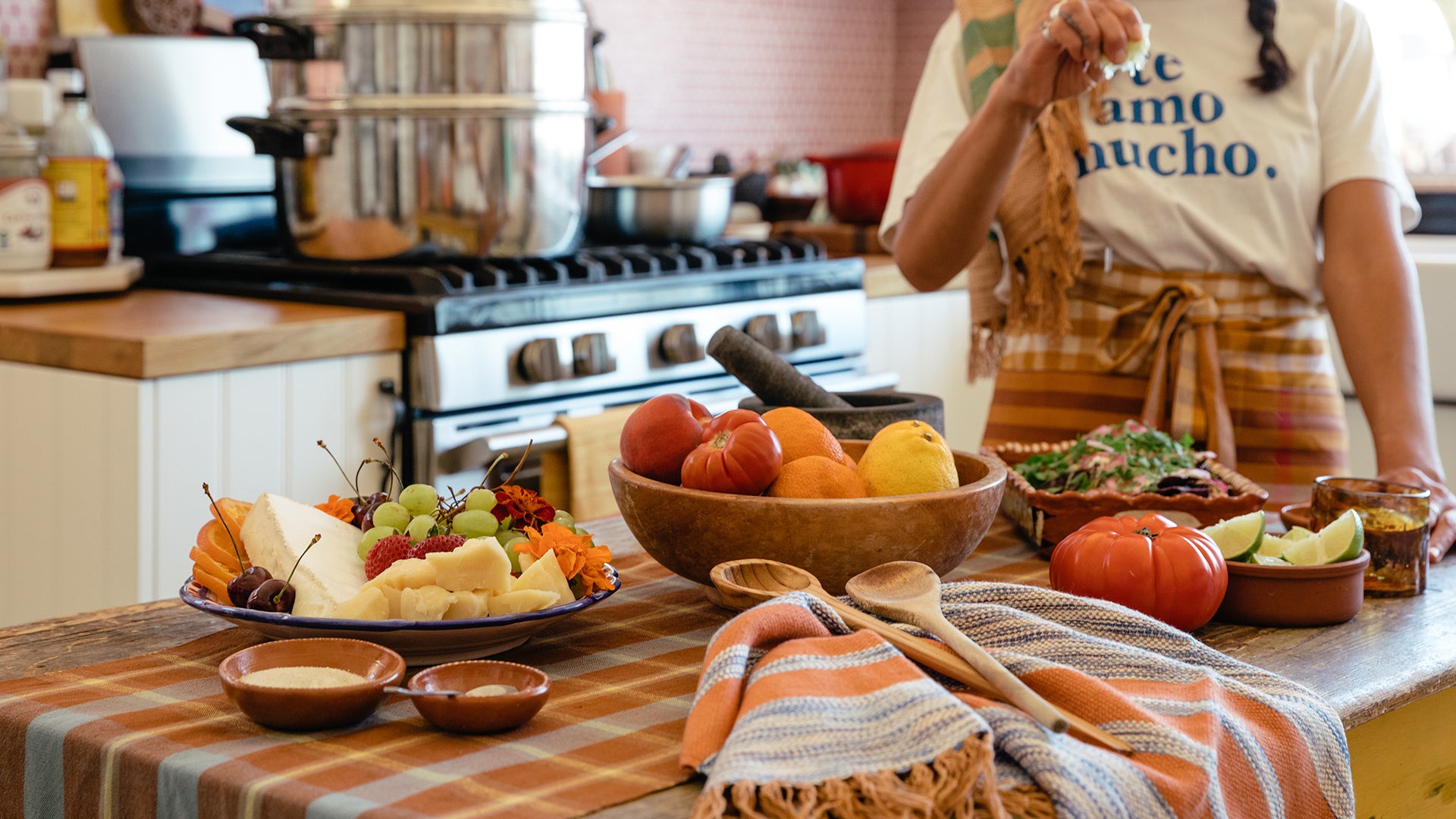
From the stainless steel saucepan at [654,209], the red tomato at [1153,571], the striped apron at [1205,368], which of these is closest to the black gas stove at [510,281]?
the stainless steel saucepan at [654,209]

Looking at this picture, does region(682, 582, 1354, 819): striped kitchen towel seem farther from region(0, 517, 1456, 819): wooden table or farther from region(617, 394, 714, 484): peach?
region(617, 394, 714, 484): peach

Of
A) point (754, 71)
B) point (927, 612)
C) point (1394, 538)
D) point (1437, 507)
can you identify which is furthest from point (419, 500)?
point (754, 71)

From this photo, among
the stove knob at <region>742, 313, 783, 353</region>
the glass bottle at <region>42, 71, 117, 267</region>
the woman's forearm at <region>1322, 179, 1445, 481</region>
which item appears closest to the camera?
the woman's forearm at <region>1322, 179, 1445, 481</region>

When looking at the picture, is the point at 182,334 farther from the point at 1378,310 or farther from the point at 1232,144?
the point at 1378,310

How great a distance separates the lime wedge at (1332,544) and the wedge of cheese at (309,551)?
2.21 ft

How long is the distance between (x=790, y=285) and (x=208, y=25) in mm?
1142

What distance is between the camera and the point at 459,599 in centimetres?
85

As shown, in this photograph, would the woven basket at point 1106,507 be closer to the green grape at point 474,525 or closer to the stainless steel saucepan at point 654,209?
the green grape at point 474,525

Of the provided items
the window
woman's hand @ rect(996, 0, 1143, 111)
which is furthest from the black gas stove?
the window

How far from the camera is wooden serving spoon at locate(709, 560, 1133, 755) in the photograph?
2.45 feet

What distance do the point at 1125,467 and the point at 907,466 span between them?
341 millimetres

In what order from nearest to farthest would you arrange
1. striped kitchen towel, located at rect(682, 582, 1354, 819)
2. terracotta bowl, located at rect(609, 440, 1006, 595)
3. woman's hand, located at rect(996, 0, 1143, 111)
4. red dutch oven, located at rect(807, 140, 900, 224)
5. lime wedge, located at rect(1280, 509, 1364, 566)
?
1. striped kitchen towel, located at rect(682, 582, 1354, 819)
2. terracotta bowl, located at rect(609, 440, 1006, 595)
3. lime wedge, located at rect(1280, 509, 1364, 566)
4. woman's hand, located at rect(996, 0, 1143, 111)
5. red dutch oven, located at rect(807, 140, 900, 224)

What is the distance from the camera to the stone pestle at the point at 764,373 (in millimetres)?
1179

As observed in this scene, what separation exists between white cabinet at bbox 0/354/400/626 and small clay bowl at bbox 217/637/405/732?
1.07 m
